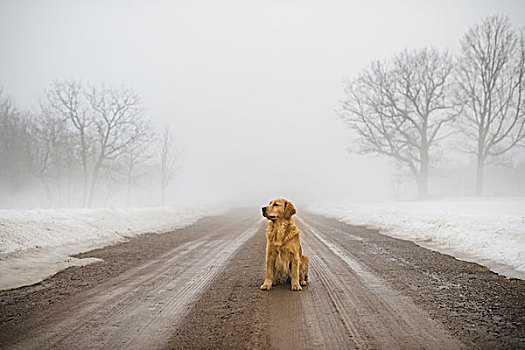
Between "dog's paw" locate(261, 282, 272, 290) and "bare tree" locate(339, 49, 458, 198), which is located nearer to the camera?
"dog's paw" locate(261, 282, 272, 290)

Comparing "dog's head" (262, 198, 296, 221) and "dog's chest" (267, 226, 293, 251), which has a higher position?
"dog's head" (262, 198, 296, 221)

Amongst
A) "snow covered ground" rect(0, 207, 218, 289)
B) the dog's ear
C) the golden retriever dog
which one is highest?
the dog's ear

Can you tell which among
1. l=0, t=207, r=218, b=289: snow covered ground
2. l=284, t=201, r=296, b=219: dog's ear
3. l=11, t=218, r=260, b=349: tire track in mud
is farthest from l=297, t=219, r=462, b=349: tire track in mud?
l=0, t=207, r=218, b=289: snow covered ground

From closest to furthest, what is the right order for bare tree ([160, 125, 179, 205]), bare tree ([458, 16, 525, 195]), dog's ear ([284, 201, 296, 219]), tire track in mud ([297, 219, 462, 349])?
1. tire track in mud ([297, 219, 462, 349])
2. dog's ear ([284, 201, 296, 219])
3. bare tree ([458, 16, 525, 195])
4. bare tree ([160, 125, 179, 205])

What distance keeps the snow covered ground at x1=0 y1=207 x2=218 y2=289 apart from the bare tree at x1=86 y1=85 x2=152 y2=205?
749 inches

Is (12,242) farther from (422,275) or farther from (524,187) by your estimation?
(524,187)

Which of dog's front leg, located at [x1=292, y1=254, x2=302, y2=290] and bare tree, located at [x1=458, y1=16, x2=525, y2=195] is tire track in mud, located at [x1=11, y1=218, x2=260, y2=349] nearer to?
dog's front leg, located at [x1=292, y1=254, x2=302, y2=290]

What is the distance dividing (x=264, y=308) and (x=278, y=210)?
1.57 metres

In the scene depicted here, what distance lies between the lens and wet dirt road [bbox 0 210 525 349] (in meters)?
2.94

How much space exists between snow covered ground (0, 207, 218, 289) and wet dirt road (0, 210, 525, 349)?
2.59ft

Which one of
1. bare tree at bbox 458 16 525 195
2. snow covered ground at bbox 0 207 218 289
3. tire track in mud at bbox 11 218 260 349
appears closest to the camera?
tire track in mud at bbox 11 218 260 349

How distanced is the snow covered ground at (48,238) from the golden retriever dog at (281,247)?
14.9 ft

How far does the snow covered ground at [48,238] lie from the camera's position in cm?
602

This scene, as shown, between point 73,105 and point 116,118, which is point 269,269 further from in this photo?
point 73,105
